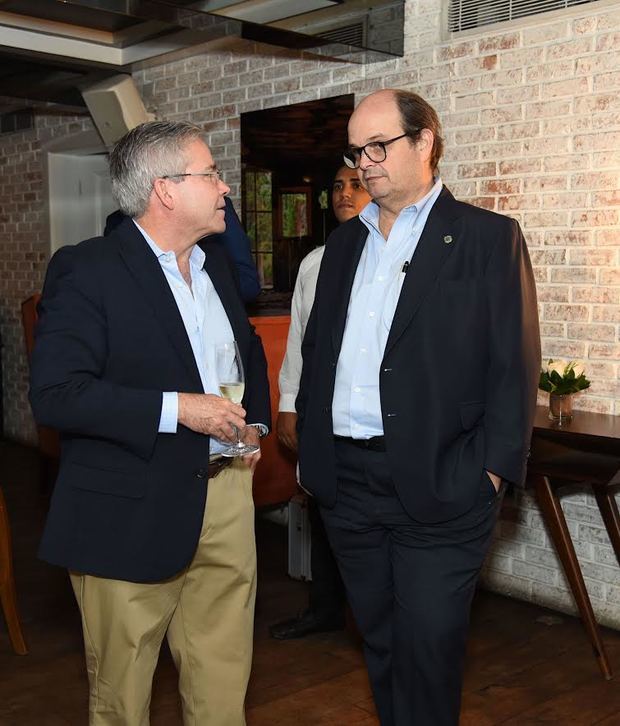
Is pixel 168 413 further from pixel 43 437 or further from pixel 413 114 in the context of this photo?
pixel 43 437

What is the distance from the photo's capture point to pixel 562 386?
3.31 meters

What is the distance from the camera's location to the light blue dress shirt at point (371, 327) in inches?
85.0

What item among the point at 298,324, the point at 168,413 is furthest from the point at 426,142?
the point at 298,324

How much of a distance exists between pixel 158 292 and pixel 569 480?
180 centimetres

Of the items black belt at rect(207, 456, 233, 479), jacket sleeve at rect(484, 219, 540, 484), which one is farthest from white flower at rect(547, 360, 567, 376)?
black belt at rect(207, 456, 233, 479)

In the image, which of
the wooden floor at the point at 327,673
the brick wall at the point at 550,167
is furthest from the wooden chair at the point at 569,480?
the brick wall at the point at 550,167

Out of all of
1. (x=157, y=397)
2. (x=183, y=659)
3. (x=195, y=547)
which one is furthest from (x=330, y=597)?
(x=157, y=397)

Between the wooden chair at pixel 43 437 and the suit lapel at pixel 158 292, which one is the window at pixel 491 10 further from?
the wooden chair at pixel 43 437

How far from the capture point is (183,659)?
2174 millimetres

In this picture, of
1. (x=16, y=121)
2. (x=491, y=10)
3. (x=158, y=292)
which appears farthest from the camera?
(x=16, y=121)

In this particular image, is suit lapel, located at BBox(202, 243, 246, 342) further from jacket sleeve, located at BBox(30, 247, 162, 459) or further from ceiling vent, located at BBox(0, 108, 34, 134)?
ceiling vent, located at BBox(0, 108, 34, 134)

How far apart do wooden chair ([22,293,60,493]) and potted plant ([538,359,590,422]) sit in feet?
8.49

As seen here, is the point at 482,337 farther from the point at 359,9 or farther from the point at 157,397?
the point at 359,9

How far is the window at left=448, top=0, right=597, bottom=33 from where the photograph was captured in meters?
3.54
